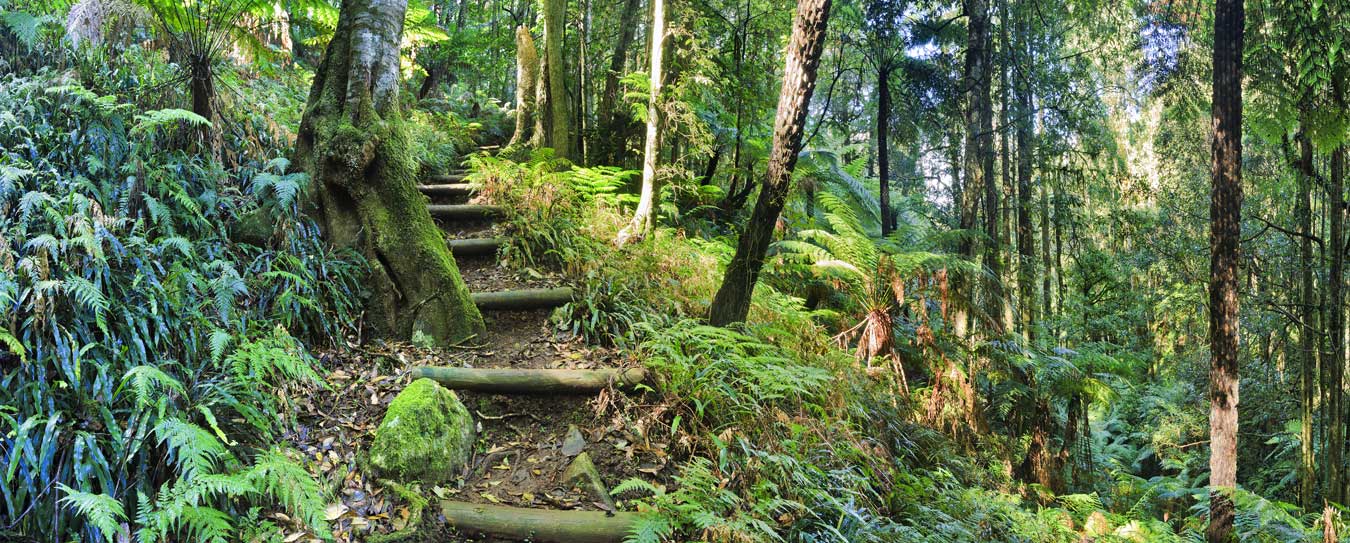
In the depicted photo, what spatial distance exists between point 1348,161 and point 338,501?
11473mm

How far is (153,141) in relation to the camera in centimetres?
432

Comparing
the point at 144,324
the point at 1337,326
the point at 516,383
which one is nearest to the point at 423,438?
the point at 516,383

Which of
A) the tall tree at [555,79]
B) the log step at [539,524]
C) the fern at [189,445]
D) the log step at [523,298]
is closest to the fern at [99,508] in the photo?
the fern at [189,445]

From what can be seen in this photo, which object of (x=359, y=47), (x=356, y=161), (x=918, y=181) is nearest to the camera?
(x=356, y=161)

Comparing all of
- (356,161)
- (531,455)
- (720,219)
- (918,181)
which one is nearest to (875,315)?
(720,219)

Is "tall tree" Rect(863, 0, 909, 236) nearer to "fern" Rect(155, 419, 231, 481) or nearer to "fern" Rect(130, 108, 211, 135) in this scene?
"fern" Rect(130, 108, 211, 135)

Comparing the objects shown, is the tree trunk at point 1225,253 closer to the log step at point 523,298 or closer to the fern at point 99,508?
the log step at point 523,298

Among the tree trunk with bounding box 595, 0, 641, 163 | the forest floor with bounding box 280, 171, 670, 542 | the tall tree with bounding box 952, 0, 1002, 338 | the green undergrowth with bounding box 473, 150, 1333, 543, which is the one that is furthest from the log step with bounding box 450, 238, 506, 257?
the tall tree with bounding box 952, 0, 1002, 338

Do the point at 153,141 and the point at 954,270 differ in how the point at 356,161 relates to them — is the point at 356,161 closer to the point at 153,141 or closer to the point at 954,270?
the point at 153,141

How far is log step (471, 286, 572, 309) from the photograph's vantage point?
4.93m

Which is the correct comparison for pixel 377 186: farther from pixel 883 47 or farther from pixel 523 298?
pixel 883 47

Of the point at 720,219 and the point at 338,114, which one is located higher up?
the point at 338,114

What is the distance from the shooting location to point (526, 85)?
9.02 metres

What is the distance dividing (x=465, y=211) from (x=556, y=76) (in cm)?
230
